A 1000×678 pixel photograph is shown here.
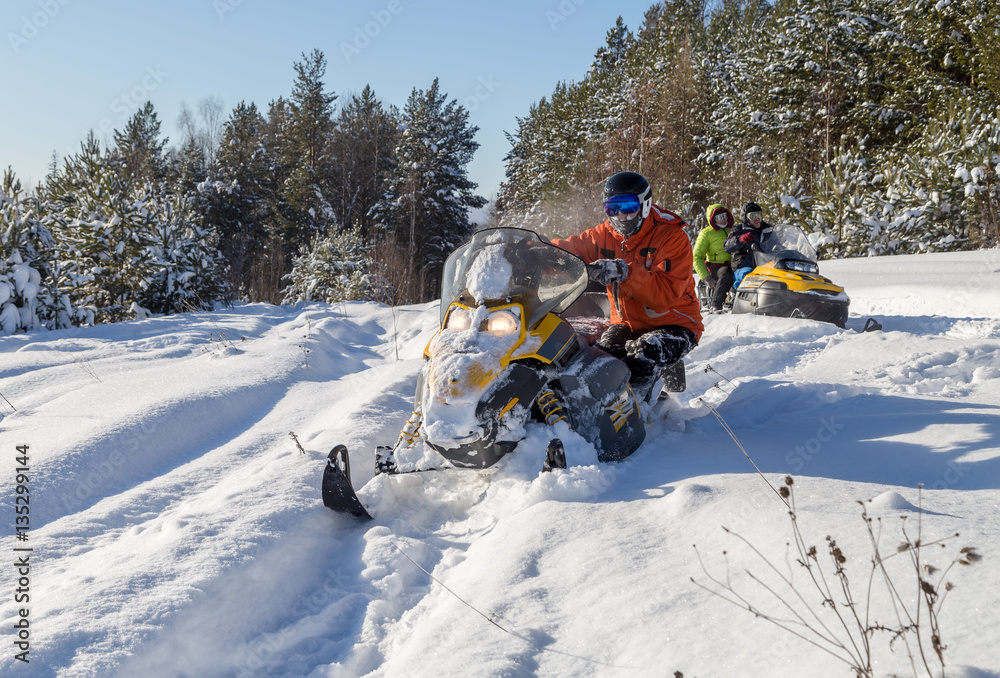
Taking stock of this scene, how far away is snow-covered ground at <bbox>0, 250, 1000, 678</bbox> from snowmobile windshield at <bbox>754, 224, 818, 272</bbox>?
3389mm

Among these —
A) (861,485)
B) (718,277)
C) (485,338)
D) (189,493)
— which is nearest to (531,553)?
(485,338)

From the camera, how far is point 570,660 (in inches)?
70.6

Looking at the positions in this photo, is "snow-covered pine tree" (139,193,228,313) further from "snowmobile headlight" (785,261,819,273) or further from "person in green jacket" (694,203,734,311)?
"snowmobile headlight" (785,261,819,273)

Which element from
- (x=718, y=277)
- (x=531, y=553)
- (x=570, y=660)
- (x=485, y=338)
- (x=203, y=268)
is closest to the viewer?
(x=570, y=660)

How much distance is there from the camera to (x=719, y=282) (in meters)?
9.54

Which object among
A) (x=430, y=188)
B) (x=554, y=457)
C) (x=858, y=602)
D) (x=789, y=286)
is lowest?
(x=858, y=602)

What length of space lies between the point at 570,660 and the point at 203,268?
15.5 meters

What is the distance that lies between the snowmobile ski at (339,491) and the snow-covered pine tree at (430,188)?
28.0 m

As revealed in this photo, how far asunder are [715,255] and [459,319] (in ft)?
24.0

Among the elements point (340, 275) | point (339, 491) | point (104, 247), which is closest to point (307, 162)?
point (340, 275)

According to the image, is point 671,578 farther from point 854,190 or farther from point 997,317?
point 854,190

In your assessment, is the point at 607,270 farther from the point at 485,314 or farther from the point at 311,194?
the point at 311,194

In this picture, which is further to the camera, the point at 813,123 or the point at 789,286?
the point at 813,123

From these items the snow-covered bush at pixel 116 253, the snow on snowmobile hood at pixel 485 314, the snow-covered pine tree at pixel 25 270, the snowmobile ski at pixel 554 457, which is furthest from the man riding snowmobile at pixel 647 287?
the snow-covered bush at pixel 116 253
